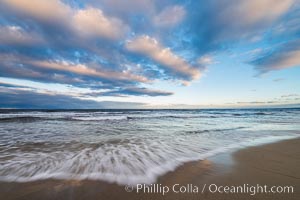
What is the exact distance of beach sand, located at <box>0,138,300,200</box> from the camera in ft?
8.26

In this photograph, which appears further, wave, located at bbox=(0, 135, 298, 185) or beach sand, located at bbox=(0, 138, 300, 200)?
wave, located at bbox=(0, 135, 298, 185)

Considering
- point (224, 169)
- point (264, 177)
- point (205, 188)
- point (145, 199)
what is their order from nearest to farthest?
point (145, 199), point (205, 188), point (264, 177), point (224, 169)

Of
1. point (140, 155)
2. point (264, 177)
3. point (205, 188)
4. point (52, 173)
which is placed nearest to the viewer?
point (205, 188)

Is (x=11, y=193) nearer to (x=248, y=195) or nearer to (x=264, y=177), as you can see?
(x=248, y=195)

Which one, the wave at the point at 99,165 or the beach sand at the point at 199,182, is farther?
the wave at the point at 99,165

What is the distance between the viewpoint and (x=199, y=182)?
2.98m

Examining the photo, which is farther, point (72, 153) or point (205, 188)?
point (72, 153)

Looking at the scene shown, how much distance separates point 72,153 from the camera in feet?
16.1

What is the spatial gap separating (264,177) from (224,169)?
76 cm

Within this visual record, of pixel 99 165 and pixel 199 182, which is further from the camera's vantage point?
pixel 99 165

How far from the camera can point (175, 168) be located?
3740mm

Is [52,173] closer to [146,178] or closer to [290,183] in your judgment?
[146,178]

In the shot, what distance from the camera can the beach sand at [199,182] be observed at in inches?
99.1

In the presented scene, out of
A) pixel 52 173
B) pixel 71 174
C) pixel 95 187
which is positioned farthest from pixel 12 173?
pixel 95 187
